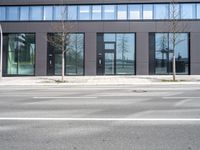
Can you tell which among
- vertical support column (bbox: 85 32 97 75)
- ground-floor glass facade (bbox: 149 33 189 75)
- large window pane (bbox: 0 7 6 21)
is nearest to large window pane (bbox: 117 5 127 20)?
vertical support column (bbox: 85 32 97 75)

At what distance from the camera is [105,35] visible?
36.8m

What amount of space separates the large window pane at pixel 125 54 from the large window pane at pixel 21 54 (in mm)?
9046

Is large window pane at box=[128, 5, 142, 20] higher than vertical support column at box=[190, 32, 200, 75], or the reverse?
large window pane at box=[128, 5, 142, 20]

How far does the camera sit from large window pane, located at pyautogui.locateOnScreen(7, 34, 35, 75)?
37406 millimetres

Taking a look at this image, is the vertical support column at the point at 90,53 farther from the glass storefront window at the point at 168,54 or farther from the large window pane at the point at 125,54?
the glass storefront window at the point at 168,54

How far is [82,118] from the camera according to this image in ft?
33.1

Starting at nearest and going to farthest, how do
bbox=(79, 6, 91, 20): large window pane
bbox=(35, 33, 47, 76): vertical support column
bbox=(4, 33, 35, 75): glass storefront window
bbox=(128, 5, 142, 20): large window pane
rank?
bbox=(128, 5, 142, 20): large window pane
bbox=(79, 6, 91, 20): large window pane
bbox=(35, 33, 47, 76): vertical support column
bbox=(4, 33, 35, 75): glass storefront window

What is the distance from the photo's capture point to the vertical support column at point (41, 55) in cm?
3689

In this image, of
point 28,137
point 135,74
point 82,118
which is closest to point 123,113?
point 82,118

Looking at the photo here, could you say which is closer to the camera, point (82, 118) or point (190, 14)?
point (82, 118)

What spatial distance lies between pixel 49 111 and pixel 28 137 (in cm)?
400

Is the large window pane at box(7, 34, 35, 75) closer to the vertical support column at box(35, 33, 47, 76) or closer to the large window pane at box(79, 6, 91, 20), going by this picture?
the vertical support column at box(35, 33, 47, 76)

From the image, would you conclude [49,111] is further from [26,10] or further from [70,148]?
[26,10]

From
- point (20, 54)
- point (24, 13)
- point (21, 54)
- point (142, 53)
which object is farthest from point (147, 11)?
point (20, 54)
